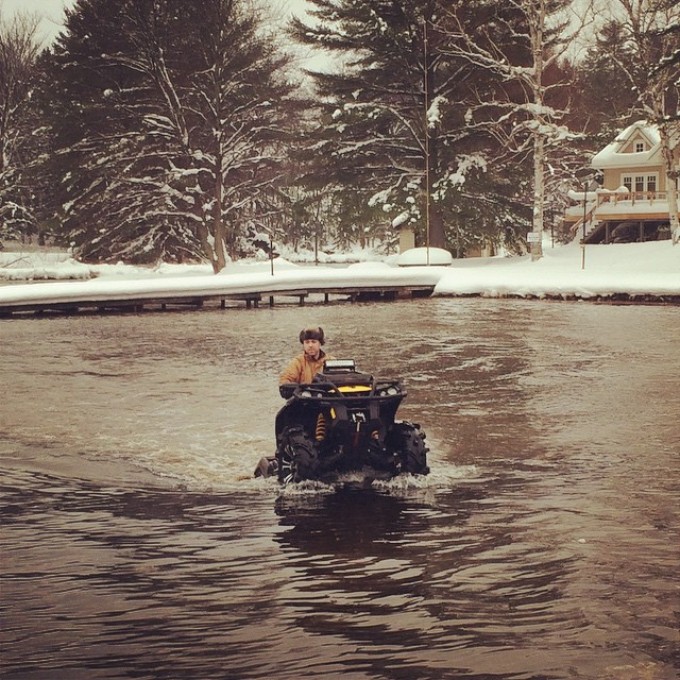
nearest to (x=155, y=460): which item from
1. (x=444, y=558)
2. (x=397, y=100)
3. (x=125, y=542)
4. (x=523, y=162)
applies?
(x=125, y=542)

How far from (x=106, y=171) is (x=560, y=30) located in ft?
78.5

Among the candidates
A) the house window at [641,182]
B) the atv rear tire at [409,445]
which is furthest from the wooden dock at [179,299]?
the atv rear tire at [409,445]

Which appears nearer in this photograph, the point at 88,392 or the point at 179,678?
the point at 179,678

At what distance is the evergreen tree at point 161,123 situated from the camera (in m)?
48.9

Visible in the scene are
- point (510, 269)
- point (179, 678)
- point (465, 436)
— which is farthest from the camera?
point (510, 269)

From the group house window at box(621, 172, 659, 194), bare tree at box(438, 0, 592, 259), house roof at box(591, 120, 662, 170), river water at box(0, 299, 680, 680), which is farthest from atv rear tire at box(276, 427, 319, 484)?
house window at box(621, 172, 659, 194)

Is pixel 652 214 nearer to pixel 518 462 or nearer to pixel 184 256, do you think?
pixel 184 256

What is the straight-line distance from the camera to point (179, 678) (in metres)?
5.32

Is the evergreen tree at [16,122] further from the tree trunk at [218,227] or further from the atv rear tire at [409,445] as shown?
the atv rear tire at [409,445]

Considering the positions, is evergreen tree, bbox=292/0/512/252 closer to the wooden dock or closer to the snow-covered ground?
the snow-covered ground

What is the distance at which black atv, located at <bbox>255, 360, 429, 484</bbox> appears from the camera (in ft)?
28.5

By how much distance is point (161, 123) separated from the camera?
170ft

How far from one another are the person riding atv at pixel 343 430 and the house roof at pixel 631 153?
4504 centimetres

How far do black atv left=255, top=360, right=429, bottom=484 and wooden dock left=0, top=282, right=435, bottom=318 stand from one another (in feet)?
81.3
